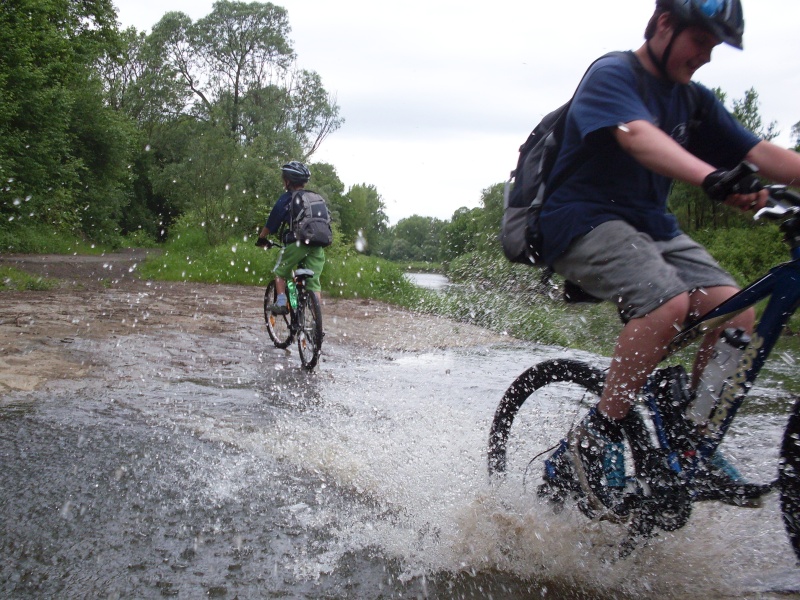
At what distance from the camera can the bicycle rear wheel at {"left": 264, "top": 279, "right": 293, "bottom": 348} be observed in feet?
26.5

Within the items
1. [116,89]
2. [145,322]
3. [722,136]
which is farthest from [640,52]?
[116,89]

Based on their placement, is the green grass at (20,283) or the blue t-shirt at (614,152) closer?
the blue t-shirt at (614,152)

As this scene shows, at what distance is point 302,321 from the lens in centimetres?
734

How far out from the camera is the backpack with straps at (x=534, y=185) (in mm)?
2926

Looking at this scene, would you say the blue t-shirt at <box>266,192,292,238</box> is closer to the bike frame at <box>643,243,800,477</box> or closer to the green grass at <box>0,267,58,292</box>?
the bike frame at <box>643,243,800,477</box>

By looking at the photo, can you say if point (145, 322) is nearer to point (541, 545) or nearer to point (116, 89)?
point (541, 545)

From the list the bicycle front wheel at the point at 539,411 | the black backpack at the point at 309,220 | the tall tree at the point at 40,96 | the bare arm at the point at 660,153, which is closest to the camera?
the bare arm at the point at 660,153

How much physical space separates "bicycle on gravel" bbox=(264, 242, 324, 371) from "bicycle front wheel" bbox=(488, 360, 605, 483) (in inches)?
142

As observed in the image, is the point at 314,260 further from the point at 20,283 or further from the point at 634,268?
the point at 20,283

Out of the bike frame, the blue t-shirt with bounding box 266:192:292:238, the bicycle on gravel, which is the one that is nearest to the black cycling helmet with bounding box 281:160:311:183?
the blue t-shirt with bounding box 266:192:292:238

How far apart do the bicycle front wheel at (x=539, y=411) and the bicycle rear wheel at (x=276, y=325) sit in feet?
15.4

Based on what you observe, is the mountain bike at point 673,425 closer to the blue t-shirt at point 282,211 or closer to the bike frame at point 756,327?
the bike frame at point 756,327

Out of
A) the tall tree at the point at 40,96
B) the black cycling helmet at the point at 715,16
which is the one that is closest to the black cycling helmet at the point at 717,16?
the black cycling helmet at the point at 715,16

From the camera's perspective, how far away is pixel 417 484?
12.2 ft
